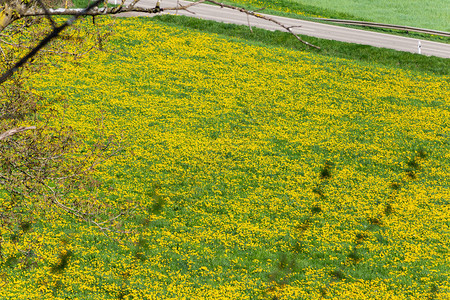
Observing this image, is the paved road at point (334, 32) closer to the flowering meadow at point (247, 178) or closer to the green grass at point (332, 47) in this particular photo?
the green grass at point (332, 47)

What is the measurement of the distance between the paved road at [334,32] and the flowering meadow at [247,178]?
4296mm

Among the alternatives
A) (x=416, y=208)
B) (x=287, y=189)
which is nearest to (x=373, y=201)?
(x=416, y=208)

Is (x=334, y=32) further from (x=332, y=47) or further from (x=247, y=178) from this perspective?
(x=247, y=178)

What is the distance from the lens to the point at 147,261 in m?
13.7

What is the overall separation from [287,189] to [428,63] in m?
16.9

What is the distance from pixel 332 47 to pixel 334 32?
3.79 metres

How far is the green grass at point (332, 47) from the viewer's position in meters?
28.8

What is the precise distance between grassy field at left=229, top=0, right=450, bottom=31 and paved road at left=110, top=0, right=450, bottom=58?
379 centimetres

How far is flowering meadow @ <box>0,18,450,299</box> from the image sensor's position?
43.9ft

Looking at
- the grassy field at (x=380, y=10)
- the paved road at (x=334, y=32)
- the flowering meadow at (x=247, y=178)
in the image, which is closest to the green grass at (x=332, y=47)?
the flowering meadow at (x=247, y=178)

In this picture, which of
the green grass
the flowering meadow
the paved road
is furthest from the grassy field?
the flowering meadow

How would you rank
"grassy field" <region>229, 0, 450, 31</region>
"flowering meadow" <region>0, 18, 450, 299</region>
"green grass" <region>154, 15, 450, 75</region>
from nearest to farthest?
"flowering meadow" <region>0, 18, 450, 299</region>
"green grass" <region>154, 15, 450, 75</region>
"grassy field" <region>229, 0, 450, 31</region>

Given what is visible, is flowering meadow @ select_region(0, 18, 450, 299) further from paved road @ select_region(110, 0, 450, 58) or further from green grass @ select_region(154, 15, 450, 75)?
paved road @ select_region(110, 0, 450, 58)

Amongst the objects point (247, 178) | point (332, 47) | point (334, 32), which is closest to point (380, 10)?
point (334, 32)
